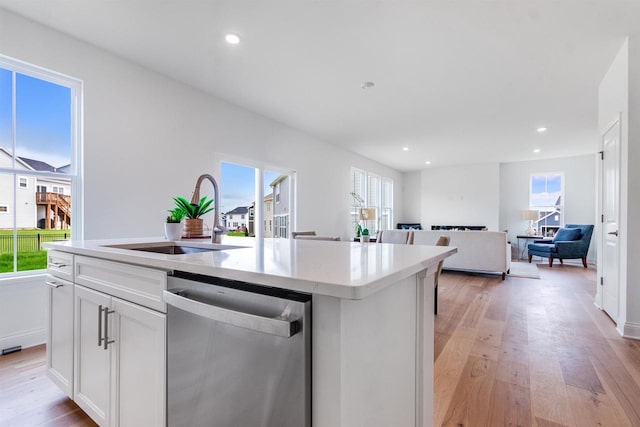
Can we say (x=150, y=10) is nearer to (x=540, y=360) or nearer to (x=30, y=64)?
(x=30, y=64)

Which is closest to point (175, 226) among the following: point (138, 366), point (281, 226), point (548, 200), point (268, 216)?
point (138, 366)

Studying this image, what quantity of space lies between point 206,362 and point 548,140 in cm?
738

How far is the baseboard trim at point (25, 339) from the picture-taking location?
93.4 inches

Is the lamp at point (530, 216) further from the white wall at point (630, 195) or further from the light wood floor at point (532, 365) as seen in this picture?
the white wall at point (630, 195)

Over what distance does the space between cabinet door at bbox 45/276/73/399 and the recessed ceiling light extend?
2219 millimetres

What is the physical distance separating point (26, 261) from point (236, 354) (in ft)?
9.21

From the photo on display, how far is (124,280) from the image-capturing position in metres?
1.24

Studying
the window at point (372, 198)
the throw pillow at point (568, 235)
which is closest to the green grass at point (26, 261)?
the window at point (372, 198)

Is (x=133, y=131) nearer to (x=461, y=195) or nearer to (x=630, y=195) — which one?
(x=630, y=195)

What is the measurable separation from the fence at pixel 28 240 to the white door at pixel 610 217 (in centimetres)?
519

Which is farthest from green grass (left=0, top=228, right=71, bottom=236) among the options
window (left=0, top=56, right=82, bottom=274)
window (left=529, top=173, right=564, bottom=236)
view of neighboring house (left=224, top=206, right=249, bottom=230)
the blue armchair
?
window (left=529, top=173, right=564, bottom=236)

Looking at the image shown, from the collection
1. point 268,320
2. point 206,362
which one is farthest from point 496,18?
point 206,362

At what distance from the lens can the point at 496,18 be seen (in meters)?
2.36

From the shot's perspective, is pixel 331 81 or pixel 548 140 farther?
pixel 548 140
